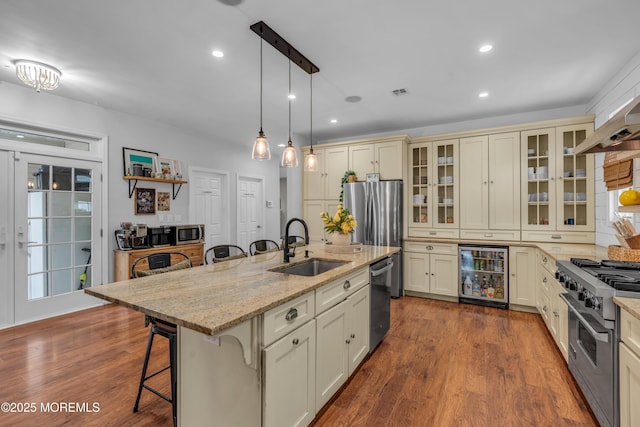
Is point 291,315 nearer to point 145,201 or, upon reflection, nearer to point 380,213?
point 380,213

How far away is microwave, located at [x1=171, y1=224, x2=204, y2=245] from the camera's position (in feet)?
14.9

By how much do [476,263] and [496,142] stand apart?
5.59 feet

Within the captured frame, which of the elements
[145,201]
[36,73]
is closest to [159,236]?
[145,201]

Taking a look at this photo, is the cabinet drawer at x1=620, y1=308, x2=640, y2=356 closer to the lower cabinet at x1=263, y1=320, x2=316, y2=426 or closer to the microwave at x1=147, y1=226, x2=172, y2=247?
the lower cabinet at x1=263, y1=320, x2=316, y2=426

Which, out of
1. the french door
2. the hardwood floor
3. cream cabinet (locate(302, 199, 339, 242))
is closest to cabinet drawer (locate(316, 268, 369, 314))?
the hardwood floor

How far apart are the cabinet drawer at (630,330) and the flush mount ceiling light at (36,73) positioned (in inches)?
185

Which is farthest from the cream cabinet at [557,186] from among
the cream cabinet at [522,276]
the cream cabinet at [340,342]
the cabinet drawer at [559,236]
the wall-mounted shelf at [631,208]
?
the cream cabinet at [340,342]

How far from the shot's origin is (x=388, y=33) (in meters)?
2.37

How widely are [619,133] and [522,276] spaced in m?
2.58

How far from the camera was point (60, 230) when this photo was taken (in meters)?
3.76

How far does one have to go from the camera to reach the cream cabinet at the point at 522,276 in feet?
12.4

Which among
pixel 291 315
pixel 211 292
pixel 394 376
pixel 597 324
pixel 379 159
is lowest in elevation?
pixel 394 376

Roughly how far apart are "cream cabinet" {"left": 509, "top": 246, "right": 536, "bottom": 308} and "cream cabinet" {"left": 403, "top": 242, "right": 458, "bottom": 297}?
67cm

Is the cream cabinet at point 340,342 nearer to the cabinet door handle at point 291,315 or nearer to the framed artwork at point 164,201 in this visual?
the cabinet door handle at point 291,315
